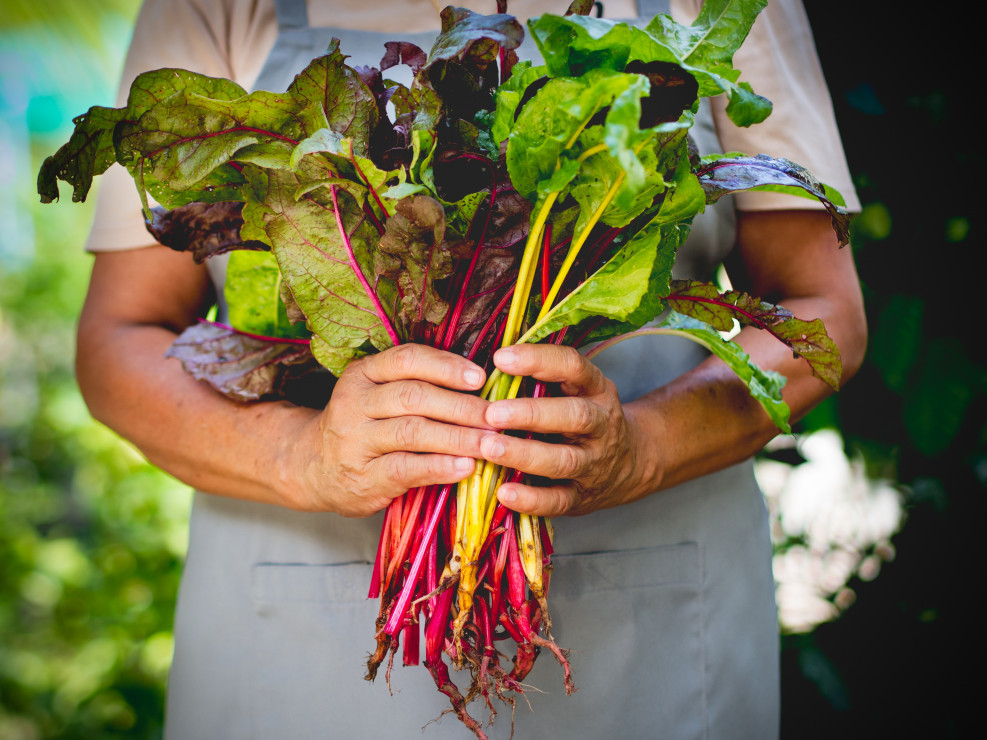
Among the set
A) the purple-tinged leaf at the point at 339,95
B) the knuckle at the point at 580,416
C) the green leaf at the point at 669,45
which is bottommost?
the knuckle at the point at 580,416

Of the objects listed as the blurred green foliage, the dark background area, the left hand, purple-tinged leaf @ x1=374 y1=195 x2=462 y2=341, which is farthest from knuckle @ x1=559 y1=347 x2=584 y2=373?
the blurred green foliage

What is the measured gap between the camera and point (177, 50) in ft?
2.90

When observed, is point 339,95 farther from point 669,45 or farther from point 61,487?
point 61,487

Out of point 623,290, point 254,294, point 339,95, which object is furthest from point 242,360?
point 623,290

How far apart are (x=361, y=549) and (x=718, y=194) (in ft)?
2.01

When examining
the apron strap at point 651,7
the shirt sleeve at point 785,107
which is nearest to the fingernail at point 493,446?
the shirt sleeve at point 785,107

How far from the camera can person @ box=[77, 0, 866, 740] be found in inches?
32.8

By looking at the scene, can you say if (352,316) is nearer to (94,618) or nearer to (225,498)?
(225,498)

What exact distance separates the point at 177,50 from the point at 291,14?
17cm

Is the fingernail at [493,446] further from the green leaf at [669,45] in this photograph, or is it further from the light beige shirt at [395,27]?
the light beige shirt at [395,27]

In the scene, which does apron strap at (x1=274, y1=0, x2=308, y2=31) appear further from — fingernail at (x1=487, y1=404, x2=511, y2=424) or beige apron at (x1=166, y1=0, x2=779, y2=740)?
fingernail at (x1=487, y1=404, x2=511, y2=424)

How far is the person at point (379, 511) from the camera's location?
833mm

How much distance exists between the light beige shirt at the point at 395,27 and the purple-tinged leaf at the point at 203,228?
8.9 inches

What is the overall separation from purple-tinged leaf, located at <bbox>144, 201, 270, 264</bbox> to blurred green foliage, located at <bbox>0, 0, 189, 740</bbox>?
1689mm
